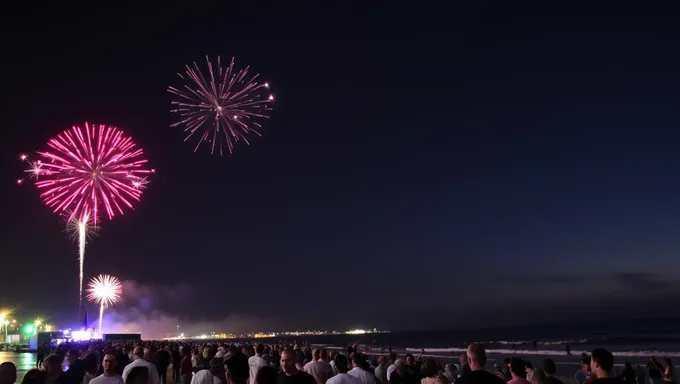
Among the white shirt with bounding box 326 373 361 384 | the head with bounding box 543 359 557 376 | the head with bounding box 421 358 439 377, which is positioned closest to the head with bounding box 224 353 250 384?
the white shirt with bounding box 326 373 361 384

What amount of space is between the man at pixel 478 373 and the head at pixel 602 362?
1683 mm

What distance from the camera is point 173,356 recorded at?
63.2 ft

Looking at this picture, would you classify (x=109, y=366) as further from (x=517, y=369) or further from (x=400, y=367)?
(x=517, y=369)

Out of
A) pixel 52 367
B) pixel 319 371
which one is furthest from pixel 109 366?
pixel 319 371

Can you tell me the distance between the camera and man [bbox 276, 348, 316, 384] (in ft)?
20.1

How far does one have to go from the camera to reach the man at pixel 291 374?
6.13 meters

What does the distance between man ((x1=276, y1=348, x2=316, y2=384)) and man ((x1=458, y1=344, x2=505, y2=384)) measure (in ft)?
5.60

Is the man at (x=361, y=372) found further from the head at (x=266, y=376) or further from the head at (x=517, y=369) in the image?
the head at (x=266, y=376)

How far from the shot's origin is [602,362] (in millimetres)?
6453

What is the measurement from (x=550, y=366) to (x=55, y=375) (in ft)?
27.2

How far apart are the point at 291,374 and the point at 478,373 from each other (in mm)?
2156

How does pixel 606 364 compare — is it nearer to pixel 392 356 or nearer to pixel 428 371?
pixel 428 371

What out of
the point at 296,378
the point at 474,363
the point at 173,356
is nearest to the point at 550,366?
the point at 474,363

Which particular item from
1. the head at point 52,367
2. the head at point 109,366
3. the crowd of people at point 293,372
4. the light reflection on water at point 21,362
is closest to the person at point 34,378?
the crowd of people at point 293,372
